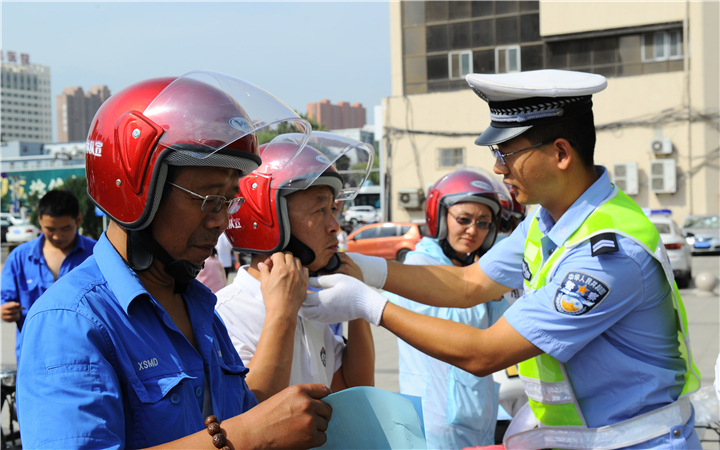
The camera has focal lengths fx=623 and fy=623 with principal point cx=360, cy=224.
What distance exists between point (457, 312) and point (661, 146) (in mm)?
20179

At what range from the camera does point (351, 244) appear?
18.5 metres

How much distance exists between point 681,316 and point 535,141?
0.76 meters

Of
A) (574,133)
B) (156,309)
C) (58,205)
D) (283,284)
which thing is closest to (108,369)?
(156,309)

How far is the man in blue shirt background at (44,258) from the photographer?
5008 mm

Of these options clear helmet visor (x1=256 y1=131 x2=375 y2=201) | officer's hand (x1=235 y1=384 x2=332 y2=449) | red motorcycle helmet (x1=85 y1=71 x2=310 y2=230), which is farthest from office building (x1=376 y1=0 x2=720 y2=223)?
officer's hand (x1=235 y1=384 x2=332 y2=449)

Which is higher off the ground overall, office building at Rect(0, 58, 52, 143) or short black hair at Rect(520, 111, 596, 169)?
office building at Rect(0, 58, 52, 143)

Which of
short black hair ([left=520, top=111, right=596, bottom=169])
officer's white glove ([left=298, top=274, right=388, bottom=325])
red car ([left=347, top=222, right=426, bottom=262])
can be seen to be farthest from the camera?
red car ([left=347, top=222, right=426, bottom=262])

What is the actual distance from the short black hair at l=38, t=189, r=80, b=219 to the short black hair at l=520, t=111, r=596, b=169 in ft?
14.4

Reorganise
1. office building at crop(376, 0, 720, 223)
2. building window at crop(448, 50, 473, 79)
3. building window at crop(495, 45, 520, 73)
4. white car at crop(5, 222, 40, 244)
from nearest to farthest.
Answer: office building at crop(376, 0, 720, 223) < building window at crop(495, 45, 520, 73) < building window at crop(448, 50, 473, 79) < white car at crop(5, 222, 40, 244)

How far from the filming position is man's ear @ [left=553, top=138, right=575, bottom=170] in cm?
218

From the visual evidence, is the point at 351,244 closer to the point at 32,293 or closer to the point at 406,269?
the point at 32,293

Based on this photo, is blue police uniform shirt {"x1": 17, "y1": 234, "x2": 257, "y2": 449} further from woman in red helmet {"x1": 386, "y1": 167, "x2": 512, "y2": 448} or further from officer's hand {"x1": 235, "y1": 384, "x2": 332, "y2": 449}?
woman in red helmet {"x1": 386, "y1": 167, "x2": 512, "y2": 448}

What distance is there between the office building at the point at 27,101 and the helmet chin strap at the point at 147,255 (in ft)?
437

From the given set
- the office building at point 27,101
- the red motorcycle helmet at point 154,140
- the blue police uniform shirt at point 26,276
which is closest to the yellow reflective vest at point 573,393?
the red motorcycle helmet at point 154,140
